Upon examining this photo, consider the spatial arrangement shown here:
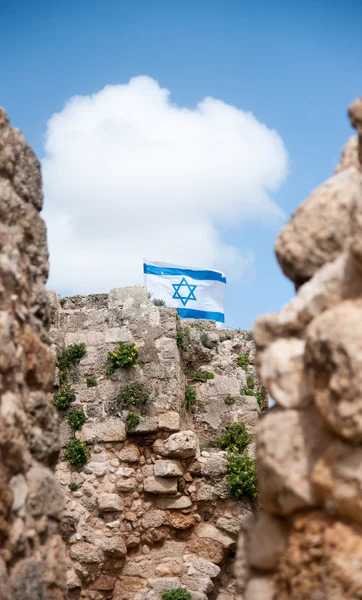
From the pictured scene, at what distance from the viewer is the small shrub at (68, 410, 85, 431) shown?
8.90 metres

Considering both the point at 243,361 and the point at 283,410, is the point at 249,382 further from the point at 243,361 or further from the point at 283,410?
the point at 283,410

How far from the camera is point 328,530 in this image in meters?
2.58

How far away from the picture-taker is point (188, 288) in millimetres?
12391

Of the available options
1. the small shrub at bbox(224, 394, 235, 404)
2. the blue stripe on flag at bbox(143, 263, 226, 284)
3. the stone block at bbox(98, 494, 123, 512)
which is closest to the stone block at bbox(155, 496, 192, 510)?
the stone block at bbox(98, 494, 123, 512)

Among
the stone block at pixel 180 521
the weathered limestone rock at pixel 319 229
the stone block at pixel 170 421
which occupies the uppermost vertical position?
the weathered limestone rock at pixel 319 229

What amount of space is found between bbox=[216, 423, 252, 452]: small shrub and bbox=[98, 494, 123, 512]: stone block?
1380 millimetres

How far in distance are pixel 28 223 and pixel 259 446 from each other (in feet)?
5.31

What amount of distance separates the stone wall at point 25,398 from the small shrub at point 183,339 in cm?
545

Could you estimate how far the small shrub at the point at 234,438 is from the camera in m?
9.14

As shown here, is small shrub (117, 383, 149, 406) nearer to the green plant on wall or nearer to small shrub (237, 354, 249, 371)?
the green plant on wall

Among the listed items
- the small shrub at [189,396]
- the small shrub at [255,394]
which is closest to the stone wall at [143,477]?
the small shrub at [189,396]

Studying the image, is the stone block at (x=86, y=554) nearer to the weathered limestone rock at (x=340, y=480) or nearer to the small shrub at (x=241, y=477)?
the small shrub at (x=241, y=477)

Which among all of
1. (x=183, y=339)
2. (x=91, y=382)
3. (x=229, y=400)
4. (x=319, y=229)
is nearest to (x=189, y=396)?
(x=229, y=400)

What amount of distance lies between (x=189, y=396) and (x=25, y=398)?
5.99m
